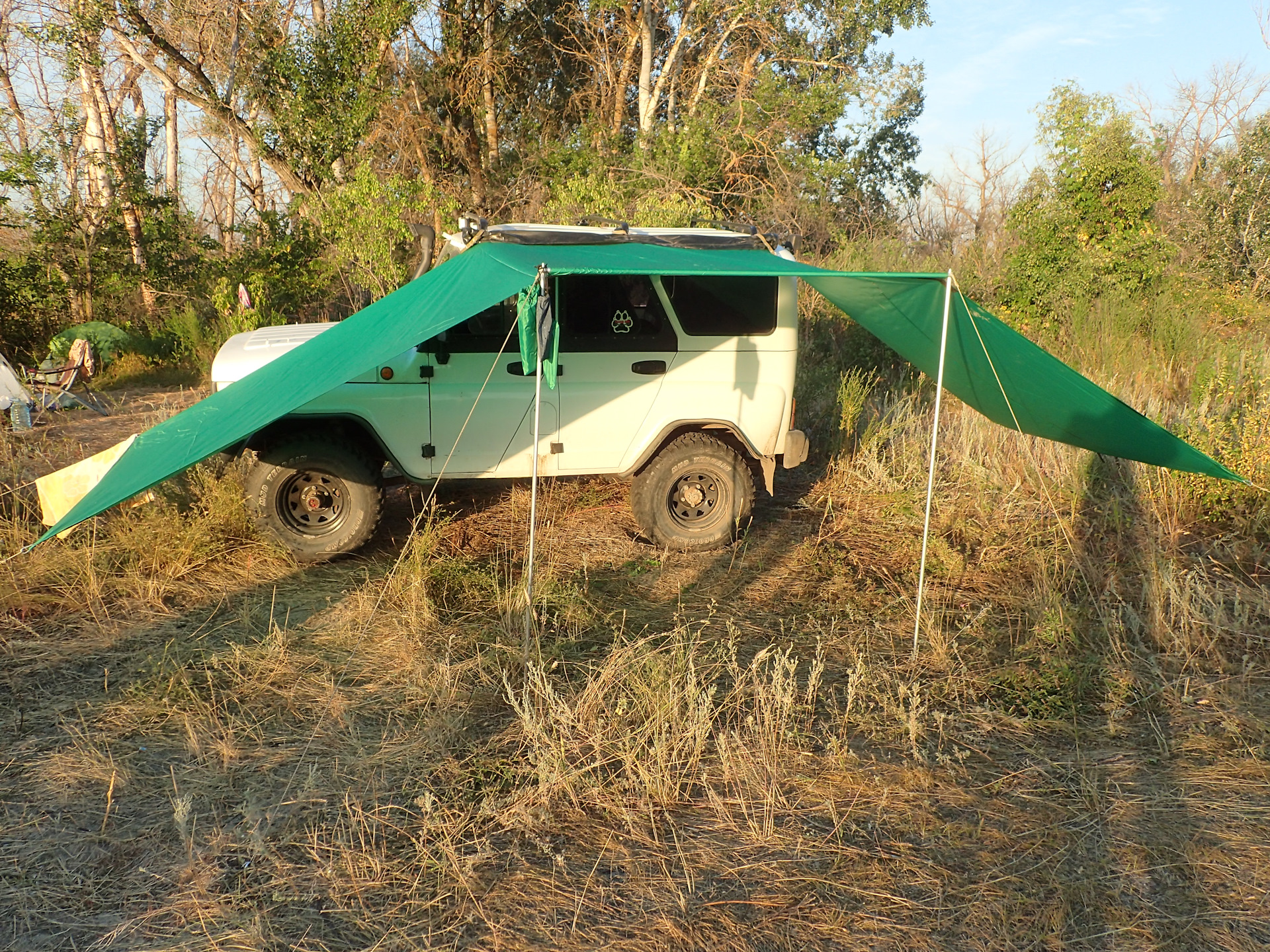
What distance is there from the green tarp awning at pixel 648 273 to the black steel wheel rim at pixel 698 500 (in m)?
1.52

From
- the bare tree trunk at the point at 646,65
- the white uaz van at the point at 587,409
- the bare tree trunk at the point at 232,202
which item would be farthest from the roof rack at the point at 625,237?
the bare tree trunk at the point at 232,202

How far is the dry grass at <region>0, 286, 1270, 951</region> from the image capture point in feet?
9.76

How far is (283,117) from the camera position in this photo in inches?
521

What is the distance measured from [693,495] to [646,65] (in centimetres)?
1199

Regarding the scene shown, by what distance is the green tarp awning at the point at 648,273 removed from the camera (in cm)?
418

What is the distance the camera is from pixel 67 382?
35.9 ft

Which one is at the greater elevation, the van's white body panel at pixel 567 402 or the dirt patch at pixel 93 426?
the van's white body panel at pixel 567 402

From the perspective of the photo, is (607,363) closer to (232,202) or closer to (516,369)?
(516,369)

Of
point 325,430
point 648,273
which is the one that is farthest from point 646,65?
point 648,273

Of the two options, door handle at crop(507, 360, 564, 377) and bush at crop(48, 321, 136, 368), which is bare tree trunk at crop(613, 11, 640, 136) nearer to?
bush at crop(48, 321, 136, 368)

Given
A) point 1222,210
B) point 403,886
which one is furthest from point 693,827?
point 1222,210

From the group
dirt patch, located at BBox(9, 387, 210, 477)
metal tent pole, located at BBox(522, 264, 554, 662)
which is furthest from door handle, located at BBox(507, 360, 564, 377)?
dirt patch, located at BBox(9, 387, 210, 477)

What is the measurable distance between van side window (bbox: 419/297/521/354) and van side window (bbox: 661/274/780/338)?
3.57 ft

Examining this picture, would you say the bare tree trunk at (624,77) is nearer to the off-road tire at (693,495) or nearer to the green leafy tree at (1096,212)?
the green leafy tree at (1096,212)
